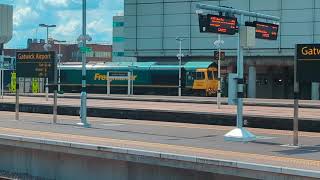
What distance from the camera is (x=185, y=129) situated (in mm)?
19500

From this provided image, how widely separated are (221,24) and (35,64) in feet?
28.6

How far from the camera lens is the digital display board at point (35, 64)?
Result: 21344 mm

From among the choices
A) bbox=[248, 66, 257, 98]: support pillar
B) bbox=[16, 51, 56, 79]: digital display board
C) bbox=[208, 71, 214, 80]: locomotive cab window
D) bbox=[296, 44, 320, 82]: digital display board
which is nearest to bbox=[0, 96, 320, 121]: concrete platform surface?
bbox=[16, 51, 56, 79]: digital display board

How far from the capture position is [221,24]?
1563 centimetres

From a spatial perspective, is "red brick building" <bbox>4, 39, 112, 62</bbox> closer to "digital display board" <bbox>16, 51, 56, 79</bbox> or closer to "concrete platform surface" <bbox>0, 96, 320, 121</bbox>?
"concrete platform surface" <bbox>0, 96, 320, 121</bbox>

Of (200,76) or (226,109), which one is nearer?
(226,109)

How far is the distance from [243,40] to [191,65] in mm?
39016

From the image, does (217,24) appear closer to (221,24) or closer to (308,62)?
(221,24)

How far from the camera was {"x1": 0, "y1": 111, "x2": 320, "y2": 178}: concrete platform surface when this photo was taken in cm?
1113

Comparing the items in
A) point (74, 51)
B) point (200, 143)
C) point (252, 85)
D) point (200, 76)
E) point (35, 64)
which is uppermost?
point (74, 51)

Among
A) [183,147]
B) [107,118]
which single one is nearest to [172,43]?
[107,118]

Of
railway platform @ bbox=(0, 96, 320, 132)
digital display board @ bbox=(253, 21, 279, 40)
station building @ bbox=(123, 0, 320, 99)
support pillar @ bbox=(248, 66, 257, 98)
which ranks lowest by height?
railway platform @ bbox=(0, 96, 320, 132)

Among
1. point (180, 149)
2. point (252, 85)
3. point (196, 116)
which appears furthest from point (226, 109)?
point (252, 85)

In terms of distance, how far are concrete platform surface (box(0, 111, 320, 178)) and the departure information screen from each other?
9.26ft
